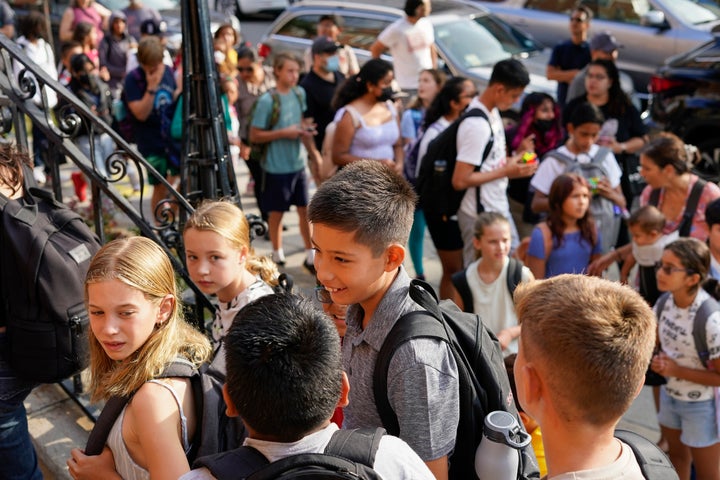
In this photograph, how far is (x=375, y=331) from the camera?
2381 millimetres

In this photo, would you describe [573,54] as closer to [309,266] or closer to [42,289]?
[309,266]

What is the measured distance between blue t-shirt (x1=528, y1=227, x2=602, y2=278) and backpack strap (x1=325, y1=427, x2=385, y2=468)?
3.18 metres

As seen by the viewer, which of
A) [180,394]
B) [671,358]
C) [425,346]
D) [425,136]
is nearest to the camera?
[425,346]

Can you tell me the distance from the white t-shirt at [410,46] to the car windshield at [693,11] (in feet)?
12.2

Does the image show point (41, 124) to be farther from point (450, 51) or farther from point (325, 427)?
point (450, 51)

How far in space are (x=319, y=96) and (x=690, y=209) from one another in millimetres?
3658

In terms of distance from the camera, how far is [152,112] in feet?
23.8

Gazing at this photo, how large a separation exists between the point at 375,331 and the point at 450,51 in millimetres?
7675

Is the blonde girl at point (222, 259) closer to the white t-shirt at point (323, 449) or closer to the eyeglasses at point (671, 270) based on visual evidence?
the white t-shirt at point (323, 449)

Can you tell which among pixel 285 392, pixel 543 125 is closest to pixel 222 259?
pixel 285 392

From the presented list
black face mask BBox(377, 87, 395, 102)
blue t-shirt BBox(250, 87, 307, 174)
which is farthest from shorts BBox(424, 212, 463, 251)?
blue t-shirt BBox(250, 87, 307, 174)

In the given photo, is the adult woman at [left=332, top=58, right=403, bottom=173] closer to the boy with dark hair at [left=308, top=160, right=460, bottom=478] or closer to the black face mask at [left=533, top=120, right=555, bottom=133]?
the black face mask at [left=533, top=120, right=555, bottom=133]

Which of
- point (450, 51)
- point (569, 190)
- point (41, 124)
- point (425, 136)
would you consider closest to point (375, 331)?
point (41, 124)

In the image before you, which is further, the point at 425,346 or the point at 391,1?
the point at 391,1
